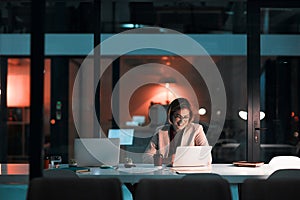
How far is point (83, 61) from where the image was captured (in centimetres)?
917

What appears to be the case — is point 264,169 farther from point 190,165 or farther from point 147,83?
point 147,83

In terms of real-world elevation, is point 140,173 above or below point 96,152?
below

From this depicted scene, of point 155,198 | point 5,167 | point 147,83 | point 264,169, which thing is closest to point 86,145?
point 5,167

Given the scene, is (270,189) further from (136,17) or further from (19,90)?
(19,90)

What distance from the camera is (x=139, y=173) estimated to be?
4652 mm

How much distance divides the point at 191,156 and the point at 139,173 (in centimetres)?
53

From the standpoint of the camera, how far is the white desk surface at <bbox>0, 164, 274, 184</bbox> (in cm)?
454

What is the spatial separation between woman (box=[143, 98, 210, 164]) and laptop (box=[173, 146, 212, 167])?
49 centimetres

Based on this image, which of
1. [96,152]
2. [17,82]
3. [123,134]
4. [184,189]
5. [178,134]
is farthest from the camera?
[17,82]

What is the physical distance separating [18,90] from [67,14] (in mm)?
1922

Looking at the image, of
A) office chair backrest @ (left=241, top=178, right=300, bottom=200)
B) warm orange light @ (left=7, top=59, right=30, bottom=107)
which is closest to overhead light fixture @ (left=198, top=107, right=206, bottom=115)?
warm orange light @ (left=7, top=59, right=30, bottom=107)

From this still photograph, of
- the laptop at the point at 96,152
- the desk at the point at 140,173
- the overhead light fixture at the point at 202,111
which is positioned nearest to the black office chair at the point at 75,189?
the desk at the point at 140,173

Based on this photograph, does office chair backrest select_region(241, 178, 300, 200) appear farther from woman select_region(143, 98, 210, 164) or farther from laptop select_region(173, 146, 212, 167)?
woman select_region(143, 98, 210, 164)

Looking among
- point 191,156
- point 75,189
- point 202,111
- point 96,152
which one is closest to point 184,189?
point 75,189
